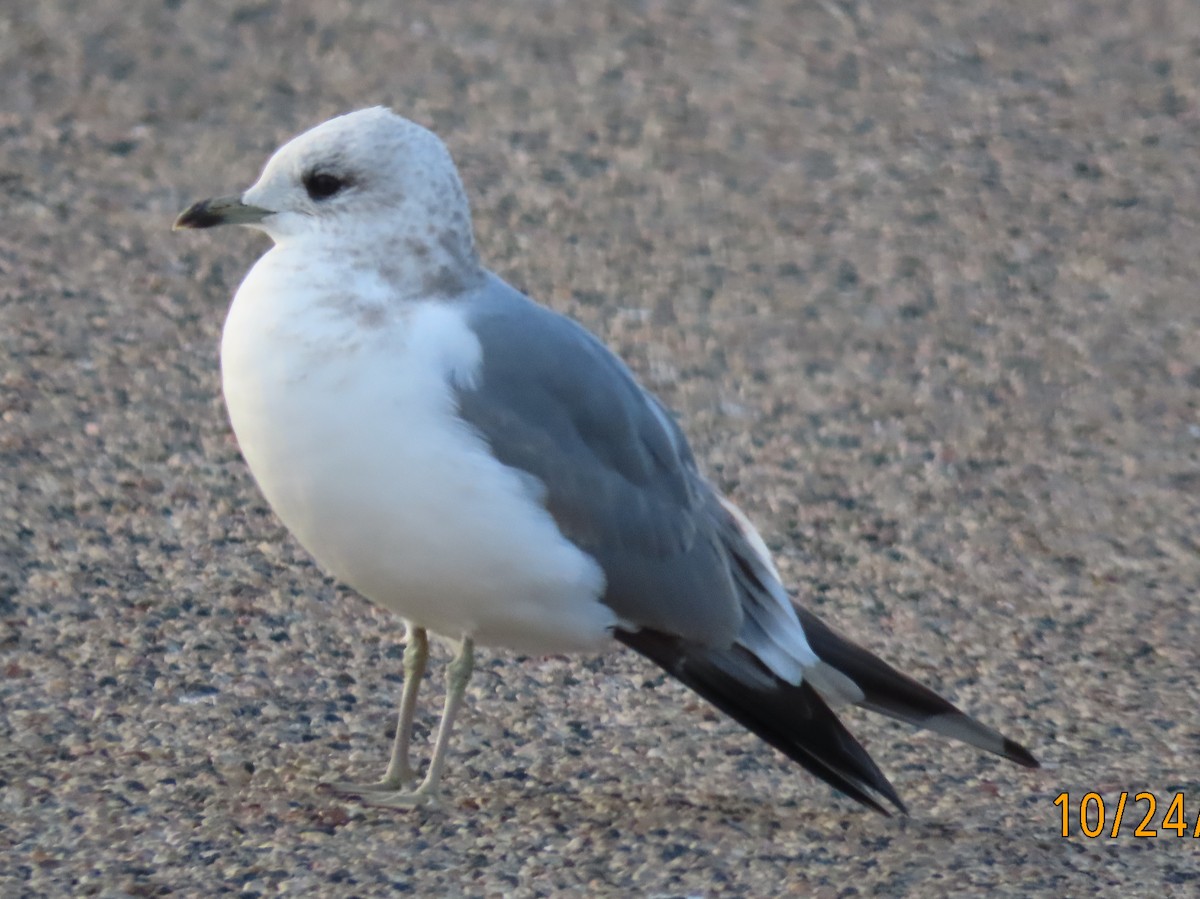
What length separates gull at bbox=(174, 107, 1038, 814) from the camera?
3100 mm

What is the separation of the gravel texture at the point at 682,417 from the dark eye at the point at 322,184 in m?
1.06

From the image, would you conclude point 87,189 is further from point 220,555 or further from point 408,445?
point 408,445

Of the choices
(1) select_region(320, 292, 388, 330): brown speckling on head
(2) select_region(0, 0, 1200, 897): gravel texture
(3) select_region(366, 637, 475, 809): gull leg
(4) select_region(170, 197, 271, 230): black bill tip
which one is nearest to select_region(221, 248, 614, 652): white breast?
(1) select_region(320, 292, 388, 330): brown speckling on head

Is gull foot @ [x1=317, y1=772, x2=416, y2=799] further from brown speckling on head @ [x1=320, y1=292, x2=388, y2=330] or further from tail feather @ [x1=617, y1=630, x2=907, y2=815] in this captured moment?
brown speckling on head @ [x1=320, y1=292, x2=388, y2=330]

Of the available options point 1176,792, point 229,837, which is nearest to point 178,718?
point 229,837

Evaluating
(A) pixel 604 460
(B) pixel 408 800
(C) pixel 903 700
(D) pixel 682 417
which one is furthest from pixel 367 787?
(D) pixel 682 417

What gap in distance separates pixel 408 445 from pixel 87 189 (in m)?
3.59

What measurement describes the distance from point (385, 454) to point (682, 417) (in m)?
2.34

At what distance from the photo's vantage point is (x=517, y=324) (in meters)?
3.32

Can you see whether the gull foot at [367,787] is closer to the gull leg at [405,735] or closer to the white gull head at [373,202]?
the gull leg at [405,735]

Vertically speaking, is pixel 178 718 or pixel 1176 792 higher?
pixel 1176 792

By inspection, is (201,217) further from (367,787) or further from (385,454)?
(367,787)

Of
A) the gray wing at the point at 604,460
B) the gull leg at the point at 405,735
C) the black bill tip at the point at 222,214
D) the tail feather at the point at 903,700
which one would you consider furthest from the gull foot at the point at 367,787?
the black bill tip at the point at 222,214

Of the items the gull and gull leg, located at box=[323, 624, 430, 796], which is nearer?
the gull
